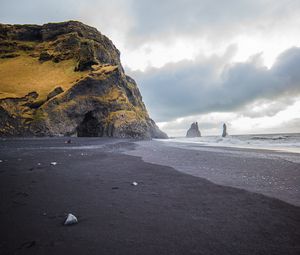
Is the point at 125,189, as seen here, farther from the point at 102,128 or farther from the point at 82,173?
the point at 102,128

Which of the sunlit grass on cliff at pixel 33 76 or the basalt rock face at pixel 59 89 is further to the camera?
the sunlit grass on cliff at pixel 33 76

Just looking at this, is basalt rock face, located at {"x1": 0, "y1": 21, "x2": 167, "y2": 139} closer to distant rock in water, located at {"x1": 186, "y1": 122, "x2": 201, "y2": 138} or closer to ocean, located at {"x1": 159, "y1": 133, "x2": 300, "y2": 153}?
ocean, located at {"x1": 159, "y1": 133, "x2": 300, "y2": 153}

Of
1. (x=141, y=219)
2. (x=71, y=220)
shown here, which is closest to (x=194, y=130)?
(x=141, y=219)

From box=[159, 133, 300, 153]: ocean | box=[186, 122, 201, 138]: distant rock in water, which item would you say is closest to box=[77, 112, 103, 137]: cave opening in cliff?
box=[159, 133, 300, 153]: ocean

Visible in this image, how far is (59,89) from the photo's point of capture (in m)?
47.2

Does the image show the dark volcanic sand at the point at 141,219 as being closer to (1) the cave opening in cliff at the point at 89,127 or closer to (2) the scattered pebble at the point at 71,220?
(2) the scattered pebble at the point at 71,220

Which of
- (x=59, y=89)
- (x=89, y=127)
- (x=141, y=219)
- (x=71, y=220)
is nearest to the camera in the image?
(x=71, y=220)

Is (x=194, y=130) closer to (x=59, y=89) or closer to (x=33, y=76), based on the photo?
(x=33, y=76)

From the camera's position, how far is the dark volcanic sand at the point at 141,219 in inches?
95.7

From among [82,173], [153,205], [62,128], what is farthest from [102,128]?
[153,205]

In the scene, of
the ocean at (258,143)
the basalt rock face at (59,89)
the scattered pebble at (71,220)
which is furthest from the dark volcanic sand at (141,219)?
the basalt rock face at (59,89)

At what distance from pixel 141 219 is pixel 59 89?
50.0m

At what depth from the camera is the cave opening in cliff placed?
168ft

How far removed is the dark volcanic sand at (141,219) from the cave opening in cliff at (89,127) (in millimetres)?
46904
